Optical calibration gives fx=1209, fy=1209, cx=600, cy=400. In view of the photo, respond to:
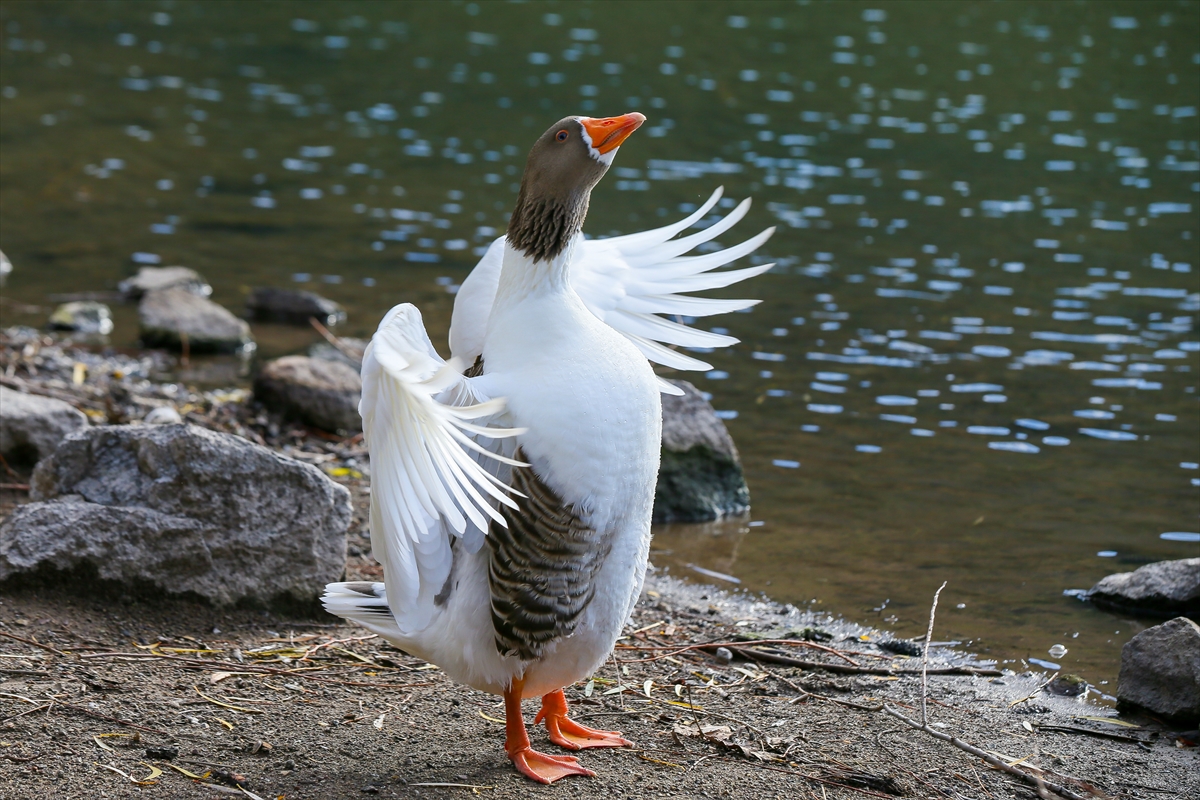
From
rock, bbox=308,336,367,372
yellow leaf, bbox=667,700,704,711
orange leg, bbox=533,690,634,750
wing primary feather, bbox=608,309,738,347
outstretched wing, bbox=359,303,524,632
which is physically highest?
wing primary feather, bbox=608,309,738,347

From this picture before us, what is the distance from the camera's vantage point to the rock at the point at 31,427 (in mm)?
6734

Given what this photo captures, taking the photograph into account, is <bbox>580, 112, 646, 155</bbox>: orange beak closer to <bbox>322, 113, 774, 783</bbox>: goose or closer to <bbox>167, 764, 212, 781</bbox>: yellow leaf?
<bbox>322, 113, 774, 783</bbox>: goose

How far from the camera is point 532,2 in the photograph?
31609 millimetres

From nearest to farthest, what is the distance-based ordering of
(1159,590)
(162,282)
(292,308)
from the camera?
(1159,590) < (292,308) < (162,282)

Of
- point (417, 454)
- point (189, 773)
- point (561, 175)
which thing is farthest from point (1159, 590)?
point (189, 773)

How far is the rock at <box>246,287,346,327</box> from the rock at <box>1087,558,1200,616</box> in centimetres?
780

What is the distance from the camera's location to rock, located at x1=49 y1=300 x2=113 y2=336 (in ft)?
37.5

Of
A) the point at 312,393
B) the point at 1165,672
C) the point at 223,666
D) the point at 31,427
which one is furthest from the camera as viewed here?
the point at 312,393

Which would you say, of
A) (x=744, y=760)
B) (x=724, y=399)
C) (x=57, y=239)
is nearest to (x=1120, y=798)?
(x=744, y=760)

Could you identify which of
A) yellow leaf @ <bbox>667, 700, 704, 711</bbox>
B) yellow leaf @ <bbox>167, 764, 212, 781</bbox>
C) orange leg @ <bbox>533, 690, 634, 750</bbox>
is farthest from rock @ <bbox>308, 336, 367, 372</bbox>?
yellow leaf @ <bbox>167, 764, 212, 781</bbox>

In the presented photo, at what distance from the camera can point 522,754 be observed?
4.43m

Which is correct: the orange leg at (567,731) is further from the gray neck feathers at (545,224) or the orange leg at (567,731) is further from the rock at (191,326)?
the rock at (191,326)

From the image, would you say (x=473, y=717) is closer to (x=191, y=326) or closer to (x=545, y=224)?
(x=545, y=224)

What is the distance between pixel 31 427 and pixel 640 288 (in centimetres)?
374
